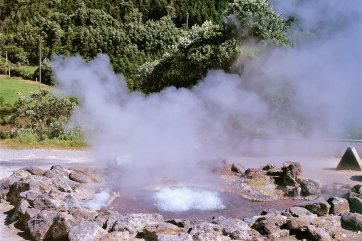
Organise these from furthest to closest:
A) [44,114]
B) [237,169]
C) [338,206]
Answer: [44,114]
[237,169]
[338,206]

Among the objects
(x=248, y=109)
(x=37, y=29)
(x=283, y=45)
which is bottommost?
(x=248, y=109)

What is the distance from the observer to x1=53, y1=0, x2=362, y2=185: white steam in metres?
16.0

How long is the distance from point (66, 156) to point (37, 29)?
32.8 m

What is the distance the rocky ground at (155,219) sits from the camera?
9195mm

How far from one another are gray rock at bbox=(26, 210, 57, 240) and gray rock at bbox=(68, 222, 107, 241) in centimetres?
57

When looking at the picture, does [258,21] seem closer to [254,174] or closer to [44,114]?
[254,174]

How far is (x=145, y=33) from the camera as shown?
41062 mm

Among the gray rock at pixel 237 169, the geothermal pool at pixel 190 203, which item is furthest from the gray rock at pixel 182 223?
the gray rock at pixel 237 169

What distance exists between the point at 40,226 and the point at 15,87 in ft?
99.9

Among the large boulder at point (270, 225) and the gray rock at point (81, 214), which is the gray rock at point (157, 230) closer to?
the gray rock at point (81, 214)

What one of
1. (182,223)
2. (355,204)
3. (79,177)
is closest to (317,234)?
(355,204)

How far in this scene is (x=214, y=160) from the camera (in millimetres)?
15523

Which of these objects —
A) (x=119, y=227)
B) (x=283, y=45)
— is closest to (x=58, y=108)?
(x=283, y=45)

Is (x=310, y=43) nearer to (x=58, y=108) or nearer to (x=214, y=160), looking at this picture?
(x=214, y=160)
